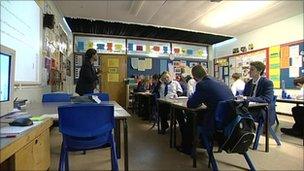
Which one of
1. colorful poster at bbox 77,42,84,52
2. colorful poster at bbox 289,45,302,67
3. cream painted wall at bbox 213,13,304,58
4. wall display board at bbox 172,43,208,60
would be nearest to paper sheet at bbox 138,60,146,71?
wall display board at bbox 172,43,208,60

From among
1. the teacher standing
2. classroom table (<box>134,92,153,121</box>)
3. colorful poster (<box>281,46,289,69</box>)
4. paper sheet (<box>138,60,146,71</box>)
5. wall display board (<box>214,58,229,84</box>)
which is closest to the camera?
the teacher standing

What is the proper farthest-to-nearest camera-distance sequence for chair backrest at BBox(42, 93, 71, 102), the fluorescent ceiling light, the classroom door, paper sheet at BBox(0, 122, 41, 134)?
the classroom door
the fluorescent ceiling light
chair backrest at BBox(42, 93, 71, 102)
paper sheet at BBox(0, 122, 41, 134)

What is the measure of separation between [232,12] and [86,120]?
498 cm

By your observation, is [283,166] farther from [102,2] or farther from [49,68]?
[102,2]

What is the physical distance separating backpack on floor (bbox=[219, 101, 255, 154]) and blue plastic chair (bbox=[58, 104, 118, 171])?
3.72 feet

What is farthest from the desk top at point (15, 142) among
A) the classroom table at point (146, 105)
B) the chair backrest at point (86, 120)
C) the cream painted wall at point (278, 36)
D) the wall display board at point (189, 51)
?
the wall display board at point (189, 51)

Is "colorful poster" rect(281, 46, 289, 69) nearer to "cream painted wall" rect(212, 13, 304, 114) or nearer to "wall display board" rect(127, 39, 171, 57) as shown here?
"cream painted wall" rect(212, 13, 304, 114)

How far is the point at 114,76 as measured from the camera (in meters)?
8.35

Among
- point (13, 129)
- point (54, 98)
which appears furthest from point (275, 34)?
point (13, 129)

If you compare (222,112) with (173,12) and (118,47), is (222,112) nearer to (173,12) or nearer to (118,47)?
(173,12)

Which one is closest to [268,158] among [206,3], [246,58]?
[206,3]

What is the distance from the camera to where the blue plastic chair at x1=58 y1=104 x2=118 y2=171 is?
5.50ft

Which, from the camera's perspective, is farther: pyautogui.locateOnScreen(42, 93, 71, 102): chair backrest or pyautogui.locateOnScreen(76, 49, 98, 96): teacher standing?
pyautogui.locateOnScreen(76, 49, 98, 96): teacher standing

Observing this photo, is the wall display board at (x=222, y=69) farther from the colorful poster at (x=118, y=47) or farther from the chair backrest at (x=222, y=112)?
the chair backrest at (x=222, y=112)
